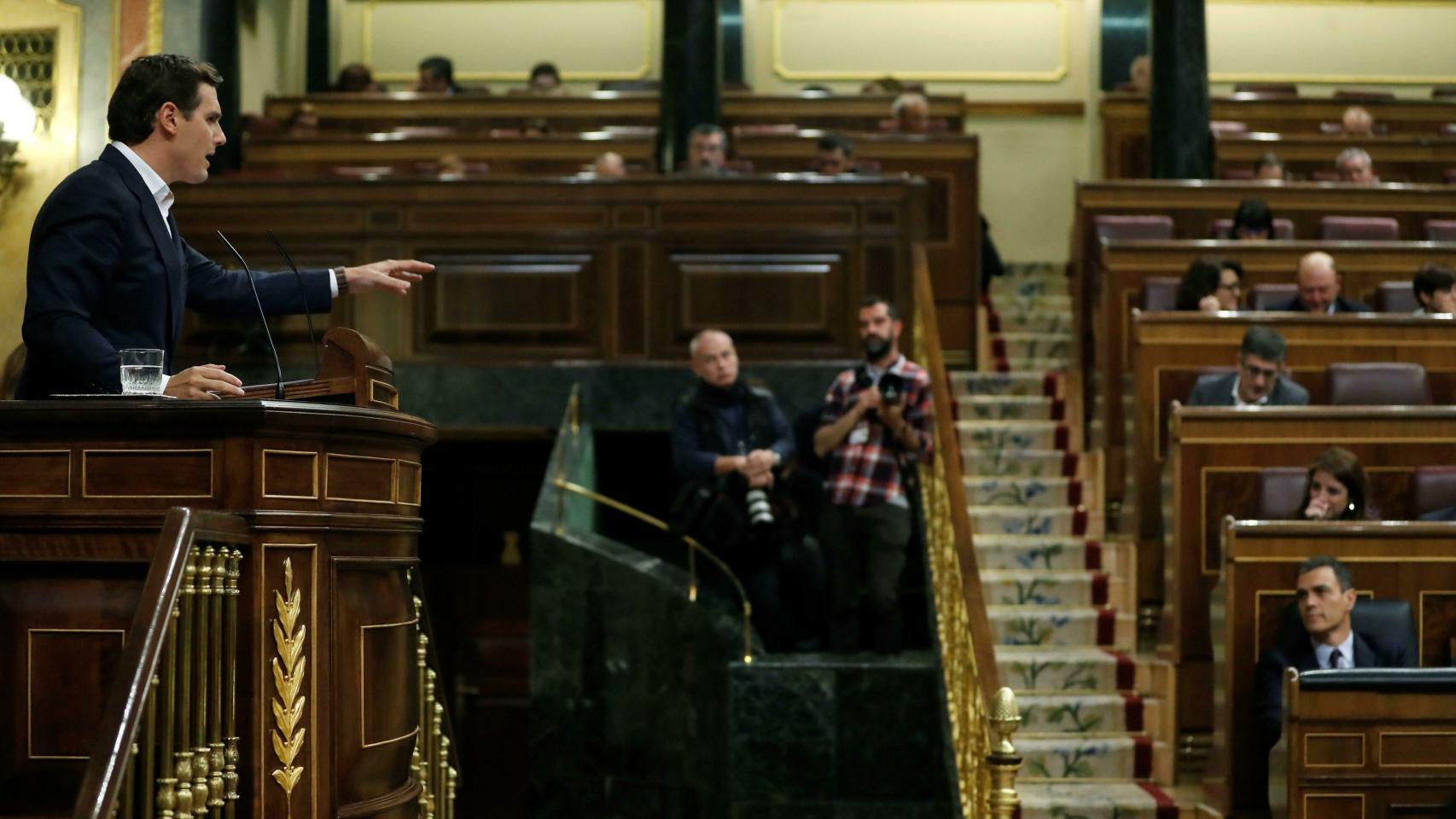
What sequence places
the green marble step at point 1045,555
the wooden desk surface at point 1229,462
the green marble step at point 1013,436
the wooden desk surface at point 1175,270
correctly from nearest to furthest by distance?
the wooden desk surface at point 1229,462
the green marble step at point 1045,555
the wooden desk surface at point 1175,270
the green marble step at point 1013,436

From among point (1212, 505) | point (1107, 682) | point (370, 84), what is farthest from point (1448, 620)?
point (370, 84)

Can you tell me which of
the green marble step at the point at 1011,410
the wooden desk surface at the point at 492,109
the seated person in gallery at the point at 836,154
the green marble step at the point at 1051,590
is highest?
the wooden desk surface at the point at 492,109

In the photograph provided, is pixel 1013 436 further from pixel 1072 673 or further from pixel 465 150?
pixel 465 150

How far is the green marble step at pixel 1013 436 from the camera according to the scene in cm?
694

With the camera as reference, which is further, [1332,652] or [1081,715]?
[1081,715]

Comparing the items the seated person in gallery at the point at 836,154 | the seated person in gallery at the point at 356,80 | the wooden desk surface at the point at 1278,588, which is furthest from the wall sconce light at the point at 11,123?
the wooden desk surface at the point at 1278,588

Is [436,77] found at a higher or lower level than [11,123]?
higher

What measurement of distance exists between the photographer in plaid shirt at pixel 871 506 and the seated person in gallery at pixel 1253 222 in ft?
6.79

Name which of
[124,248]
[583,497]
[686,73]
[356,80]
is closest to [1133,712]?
[583,497]

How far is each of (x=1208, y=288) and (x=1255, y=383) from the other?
80cm

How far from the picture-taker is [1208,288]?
636cm

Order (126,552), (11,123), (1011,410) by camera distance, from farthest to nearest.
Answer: (11,123)
(1011,410)
(126,552)

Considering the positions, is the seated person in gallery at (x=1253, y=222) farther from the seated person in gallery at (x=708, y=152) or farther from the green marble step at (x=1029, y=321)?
the seated person in gallery at (x=708, y=152)

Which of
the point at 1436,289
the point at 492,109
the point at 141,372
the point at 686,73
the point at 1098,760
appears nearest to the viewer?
the point at 141,372
